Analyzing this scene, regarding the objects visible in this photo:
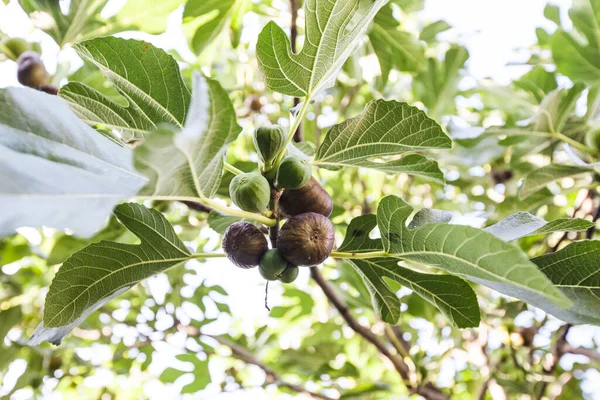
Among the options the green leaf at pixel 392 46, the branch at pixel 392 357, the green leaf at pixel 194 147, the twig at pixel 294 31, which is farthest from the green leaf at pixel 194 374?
the green leaf at pixel 194 147

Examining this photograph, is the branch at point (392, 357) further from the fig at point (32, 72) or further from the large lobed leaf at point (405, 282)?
the fig at point (32, 72)

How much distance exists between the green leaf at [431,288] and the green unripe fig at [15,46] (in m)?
1.24

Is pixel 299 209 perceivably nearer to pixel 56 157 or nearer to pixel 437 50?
pixel 56 157

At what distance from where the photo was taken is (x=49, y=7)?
4.95 ft

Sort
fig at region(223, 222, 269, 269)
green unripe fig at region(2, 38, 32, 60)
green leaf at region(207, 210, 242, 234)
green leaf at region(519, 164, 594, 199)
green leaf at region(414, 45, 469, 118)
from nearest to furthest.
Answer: fig at region(223, 222, 269, 269) < green leaf at region(207, 210, 242, 234) < green leaf at region(519, 164, 594, 199) < green unripe fig at region(2, 38, 32, 60) < green leaf at region(414, 45, 469, 118)

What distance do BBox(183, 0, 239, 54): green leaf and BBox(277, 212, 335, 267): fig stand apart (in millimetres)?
1060

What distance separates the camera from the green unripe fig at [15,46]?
5.23 ft

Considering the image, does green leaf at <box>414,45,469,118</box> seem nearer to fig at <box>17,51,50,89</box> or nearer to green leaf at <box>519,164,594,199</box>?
green leaf at <box>519,164,594,199</box>

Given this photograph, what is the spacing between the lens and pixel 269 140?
0.87 meters

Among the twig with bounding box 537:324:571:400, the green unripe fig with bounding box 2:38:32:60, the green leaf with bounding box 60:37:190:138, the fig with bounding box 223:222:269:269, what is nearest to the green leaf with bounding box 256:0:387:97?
the green leaf with bounding box 60:37:190:138

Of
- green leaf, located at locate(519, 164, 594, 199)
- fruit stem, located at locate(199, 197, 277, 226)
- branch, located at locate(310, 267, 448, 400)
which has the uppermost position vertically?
fruit stem, located at locate(199, 197, 277, 226)

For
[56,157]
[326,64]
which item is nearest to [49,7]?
[326,64]

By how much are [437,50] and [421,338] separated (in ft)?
4.73

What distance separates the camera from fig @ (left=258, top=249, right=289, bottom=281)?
88 centimetres
